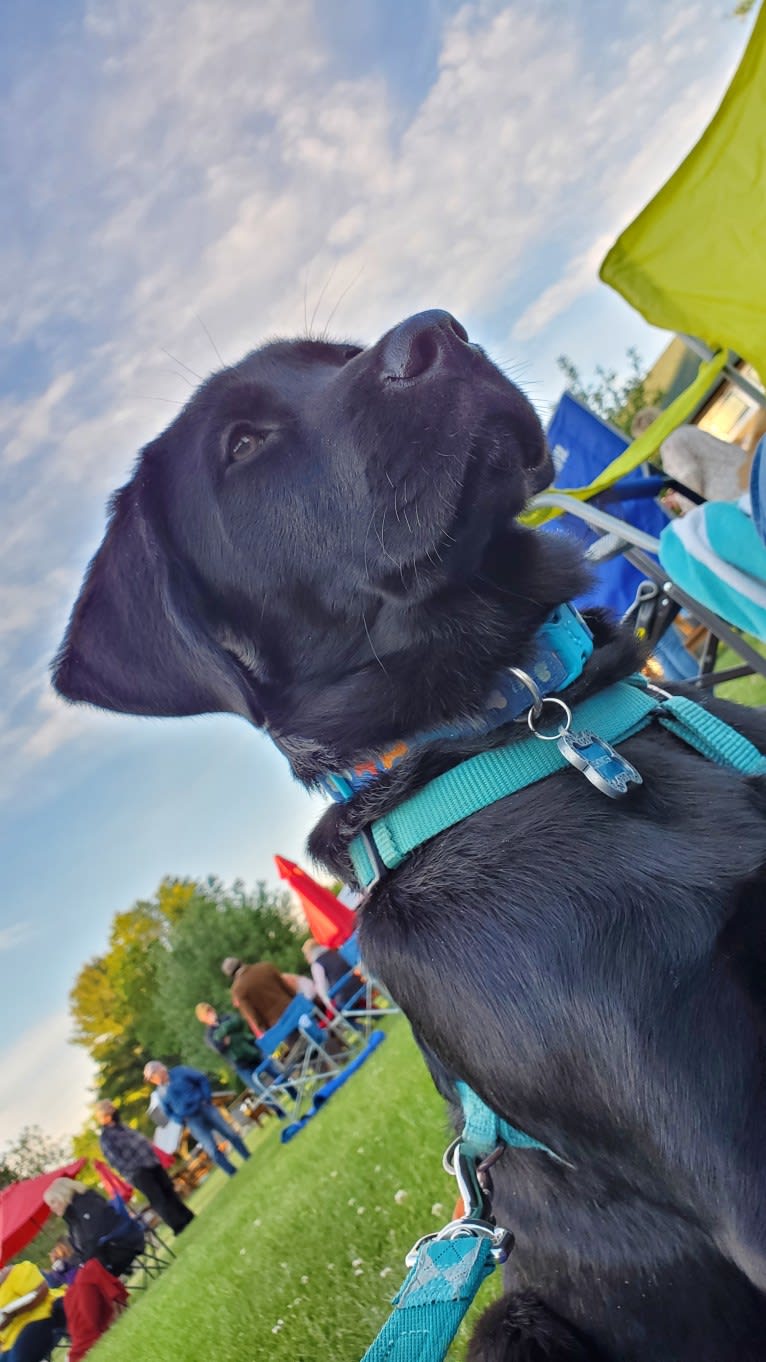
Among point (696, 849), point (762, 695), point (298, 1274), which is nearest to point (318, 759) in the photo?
point (696, 849)

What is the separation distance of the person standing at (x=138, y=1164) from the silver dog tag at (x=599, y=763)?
10.9 meters

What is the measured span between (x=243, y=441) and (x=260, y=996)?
12260 millimetres

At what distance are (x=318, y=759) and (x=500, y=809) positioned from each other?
525mm

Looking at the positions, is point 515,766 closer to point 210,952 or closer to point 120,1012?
point 210,952

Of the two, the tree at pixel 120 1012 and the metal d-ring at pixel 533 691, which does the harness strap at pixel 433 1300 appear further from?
the tree at pixel 120 1012

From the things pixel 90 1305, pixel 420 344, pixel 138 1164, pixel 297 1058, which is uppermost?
pixel 420 344

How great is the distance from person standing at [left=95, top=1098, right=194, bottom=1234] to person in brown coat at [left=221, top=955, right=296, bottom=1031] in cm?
237

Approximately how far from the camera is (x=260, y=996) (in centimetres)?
1292

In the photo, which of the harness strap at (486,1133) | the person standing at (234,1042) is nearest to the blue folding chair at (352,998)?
the person standing at (234,1042)

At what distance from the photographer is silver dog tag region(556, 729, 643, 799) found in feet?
4.74

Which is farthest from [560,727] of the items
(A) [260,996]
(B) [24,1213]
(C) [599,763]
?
(B) [24,1213]

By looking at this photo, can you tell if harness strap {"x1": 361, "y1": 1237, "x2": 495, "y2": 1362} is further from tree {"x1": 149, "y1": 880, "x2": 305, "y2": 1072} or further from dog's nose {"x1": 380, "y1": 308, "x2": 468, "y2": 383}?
tree {"x1": 149, "y1": 880, "x2": 305, "y2": 1072}

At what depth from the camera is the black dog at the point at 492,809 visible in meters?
1.29

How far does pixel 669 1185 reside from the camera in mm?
1337
